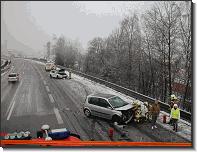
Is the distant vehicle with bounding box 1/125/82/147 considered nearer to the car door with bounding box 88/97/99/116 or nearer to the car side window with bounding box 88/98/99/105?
the car door with bounding box 88/97/99/116

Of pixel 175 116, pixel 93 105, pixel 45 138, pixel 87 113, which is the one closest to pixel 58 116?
pixel 87 113

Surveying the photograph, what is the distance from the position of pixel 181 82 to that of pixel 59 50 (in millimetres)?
57267

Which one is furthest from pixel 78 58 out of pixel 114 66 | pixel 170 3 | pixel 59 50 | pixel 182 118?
pixel 182 118

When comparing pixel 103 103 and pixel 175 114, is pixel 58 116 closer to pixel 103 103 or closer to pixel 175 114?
pixel 103 103

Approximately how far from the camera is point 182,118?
9453 millimetres

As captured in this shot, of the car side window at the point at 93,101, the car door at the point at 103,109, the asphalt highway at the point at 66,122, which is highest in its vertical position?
the car side window at the point at 93,101

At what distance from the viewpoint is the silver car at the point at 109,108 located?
29.3 feet

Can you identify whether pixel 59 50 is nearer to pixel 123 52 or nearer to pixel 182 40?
pixel 123 52

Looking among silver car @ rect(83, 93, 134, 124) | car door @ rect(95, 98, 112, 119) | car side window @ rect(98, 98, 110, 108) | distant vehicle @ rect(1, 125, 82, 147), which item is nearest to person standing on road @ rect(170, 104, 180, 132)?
silver car @ rect(83, 93, 134, 124)

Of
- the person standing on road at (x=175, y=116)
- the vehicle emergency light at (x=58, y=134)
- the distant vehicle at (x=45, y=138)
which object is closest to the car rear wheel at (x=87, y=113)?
the distant vehicle at (x=45, y=138)

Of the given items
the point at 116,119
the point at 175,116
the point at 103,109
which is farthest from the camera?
the point at 103,109

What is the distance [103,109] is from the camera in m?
9.63

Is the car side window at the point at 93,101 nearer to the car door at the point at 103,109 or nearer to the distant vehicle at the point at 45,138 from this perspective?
the car door at the point at 103,109

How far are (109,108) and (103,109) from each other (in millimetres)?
436
